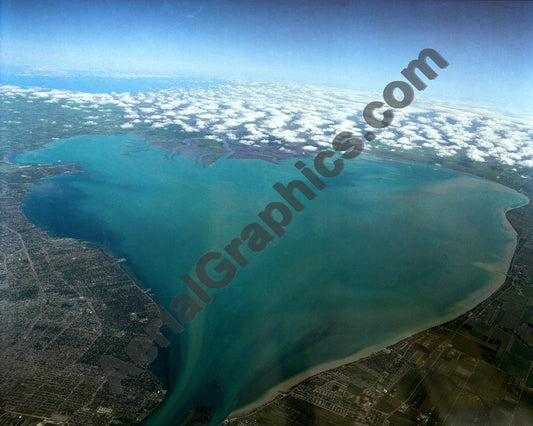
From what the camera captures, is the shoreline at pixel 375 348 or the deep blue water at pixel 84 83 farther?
the deep blue water at pixel 84 83

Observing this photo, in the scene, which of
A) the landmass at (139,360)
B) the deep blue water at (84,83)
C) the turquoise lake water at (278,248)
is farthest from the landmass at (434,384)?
the deep blue water at (84,83)

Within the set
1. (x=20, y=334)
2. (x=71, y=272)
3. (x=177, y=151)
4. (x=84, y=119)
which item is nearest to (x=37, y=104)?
(x=84, y=119)

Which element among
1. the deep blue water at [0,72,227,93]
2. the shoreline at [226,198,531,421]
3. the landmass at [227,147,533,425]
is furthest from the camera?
the deep blue water at [0,72,227,93]

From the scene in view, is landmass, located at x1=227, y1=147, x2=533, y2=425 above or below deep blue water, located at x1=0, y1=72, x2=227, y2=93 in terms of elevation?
below

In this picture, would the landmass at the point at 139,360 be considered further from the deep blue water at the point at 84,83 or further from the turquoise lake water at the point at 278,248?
the deep blue water at the point at 84,83

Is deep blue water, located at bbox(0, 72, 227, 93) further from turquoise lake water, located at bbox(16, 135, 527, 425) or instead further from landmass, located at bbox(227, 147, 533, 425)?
landmass, located at bbox(227, 147, 533, 425)

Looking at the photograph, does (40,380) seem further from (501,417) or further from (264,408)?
(501,417)

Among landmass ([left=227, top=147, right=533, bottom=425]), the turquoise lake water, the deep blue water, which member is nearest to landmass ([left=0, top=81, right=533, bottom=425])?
landmass ([left=227, top=147, right=533, bottom=425])

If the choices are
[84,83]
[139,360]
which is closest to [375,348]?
[139,360]
